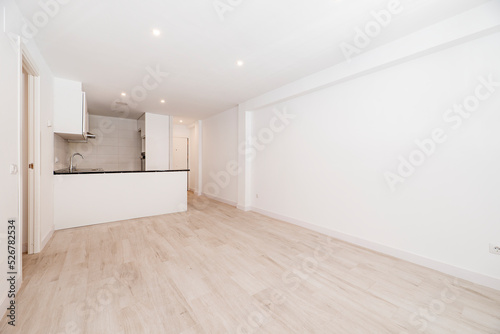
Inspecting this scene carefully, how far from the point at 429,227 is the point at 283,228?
1.97 m

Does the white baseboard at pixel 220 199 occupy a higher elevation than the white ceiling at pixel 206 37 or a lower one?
lower

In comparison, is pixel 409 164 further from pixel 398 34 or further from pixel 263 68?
pixel 263 68

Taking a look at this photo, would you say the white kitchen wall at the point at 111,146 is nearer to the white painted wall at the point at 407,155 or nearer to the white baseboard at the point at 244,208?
the white baseboard at the point at 244,208

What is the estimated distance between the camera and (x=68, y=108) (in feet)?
11.1

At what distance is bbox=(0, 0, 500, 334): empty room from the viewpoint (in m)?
1.60

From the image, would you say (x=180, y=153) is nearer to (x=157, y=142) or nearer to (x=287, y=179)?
(x=157, y=142)

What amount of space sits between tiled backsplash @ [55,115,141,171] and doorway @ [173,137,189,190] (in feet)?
4.15

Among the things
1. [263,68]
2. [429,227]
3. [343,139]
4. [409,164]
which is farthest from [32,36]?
[429,227]

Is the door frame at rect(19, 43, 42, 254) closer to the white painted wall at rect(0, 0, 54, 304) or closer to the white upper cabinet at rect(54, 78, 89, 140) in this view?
the white painted wall at rect(0, 0, 54, 304)

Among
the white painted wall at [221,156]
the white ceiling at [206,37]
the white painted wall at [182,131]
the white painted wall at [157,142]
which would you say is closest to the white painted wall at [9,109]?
the white ceiling at [206,37]

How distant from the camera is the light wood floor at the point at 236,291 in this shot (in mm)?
1453

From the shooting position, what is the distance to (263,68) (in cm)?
306

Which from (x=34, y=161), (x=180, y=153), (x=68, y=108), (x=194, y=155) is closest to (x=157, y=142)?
(x=194, y=155)

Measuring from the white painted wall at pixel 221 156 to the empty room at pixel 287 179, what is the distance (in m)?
1.53
